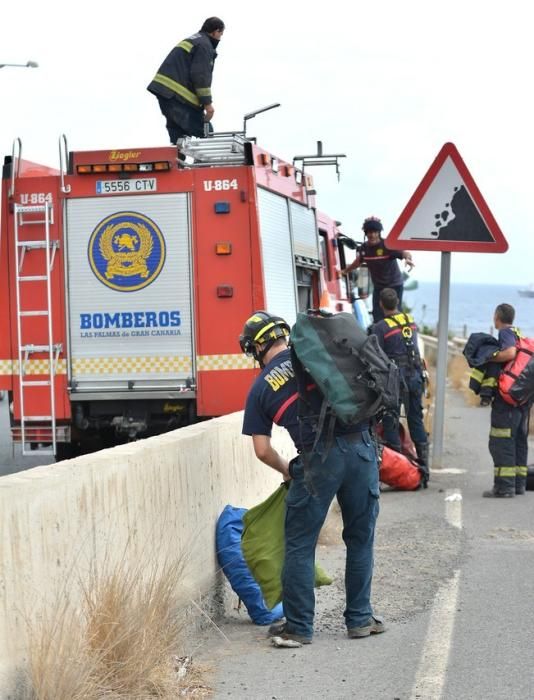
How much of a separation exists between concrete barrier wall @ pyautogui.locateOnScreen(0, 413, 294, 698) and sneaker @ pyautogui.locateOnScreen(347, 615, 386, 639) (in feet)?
2.55

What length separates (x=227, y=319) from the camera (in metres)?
11.1

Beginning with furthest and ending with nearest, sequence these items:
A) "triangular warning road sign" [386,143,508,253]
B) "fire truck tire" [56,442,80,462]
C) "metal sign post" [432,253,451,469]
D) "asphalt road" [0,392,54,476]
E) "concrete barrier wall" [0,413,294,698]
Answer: "asphalt road" [0,392,54,476], "metal sign post" [432,253,451,469], "fire truck tire" [56,442,80,462], "triangular warning road sign" [386,143,508,253], "concrete barrier wall" [0,413,294,698]

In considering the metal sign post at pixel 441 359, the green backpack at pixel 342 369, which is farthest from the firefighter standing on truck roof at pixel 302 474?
the metal sign post at pixel 441 359

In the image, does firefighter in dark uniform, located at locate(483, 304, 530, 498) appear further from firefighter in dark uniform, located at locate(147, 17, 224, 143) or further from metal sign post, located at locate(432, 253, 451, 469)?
firefighter in dark uniform, located at locate(147, 17, 224, 143)

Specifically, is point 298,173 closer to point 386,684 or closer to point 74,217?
point 74,217

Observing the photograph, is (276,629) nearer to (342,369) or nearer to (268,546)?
(268,546)

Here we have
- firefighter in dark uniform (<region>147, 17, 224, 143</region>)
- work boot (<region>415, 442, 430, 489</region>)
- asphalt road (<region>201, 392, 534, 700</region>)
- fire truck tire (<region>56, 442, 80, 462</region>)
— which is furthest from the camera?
firefighter in dark uniform (<region>147, 17, 224, 143</region>)

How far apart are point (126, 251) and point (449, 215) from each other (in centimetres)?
294

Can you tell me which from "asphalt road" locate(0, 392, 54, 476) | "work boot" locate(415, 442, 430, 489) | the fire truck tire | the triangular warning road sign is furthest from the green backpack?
"asphalt road" locate(0, 392, 54, 476)

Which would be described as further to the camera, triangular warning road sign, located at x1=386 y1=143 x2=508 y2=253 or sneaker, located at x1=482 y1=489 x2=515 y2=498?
triangular warning road sign, located at x1=386 y1=143 x2=508 y2=253

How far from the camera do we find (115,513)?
5562mm

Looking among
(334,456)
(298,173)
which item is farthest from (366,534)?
(298,173)

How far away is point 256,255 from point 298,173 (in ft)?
6.32

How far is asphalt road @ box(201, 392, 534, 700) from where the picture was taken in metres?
5.48
